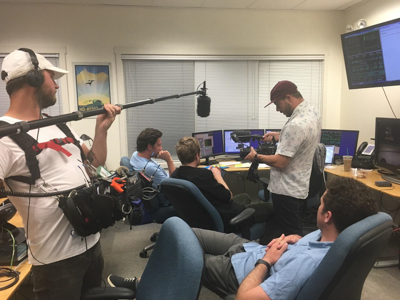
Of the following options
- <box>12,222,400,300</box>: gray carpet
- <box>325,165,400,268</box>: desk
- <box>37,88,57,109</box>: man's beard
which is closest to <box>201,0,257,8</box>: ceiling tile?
<box>325,165,400,268</box>: desk

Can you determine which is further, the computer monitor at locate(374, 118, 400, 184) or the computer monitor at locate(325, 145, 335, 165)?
the computer monitor at locate(325, 145, 335, 165)

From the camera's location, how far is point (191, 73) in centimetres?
405

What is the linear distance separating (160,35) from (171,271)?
11.5ft

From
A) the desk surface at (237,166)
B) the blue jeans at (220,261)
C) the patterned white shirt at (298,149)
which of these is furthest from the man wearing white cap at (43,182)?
the desk surface at (237,166)

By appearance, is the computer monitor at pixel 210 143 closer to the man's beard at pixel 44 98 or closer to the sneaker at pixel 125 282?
→ the sneaker at pixel 125 282

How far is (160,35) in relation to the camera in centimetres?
383

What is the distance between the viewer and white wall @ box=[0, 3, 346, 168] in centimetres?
359

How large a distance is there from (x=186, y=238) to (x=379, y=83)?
2826 mm

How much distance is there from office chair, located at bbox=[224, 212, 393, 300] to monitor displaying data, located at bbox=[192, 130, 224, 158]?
9.18 ft

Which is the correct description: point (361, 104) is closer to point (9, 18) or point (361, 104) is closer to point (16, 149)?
point (16, 149)

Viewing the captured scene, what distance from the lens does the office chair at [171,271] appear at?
32.9 inches

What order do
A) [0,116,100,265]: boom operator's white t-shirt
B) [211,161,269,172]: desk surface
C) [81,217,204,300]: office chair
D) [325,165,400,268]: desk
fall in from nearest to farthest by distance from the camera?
1. [81,217,204,300]: office chair
2. [0,116,100,265]: boom operator's white t-shirt
3. [325,165,400,268]: desk
4. [211,161,269,172]: desk surface

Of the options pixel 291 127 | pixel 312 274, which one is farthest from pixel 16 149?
pixel 291 127

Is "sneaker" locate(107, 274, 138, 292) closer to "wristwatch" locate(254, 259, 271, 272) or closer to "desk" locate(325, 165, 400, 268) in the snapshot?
"wristwatch" locate(254, 259, 271, 272)
